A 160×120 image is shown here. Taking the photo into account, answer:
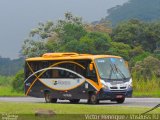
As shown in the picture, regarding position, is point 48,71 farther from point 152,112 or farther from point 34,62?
→ point 152,112

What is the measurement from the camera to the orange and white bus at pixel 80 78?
29.5 metres

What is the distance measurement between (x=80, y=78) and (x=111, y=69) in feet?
5.76

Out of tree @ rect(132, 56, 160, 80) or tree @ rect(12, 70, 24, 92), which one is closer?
tree @ rect(132, 56, 160, 80)

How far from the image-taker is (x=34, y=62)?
33.2 meters

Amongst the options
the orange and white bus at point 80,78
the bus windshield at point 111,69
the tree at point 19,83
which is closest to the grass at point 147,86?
the tree at point 19,83

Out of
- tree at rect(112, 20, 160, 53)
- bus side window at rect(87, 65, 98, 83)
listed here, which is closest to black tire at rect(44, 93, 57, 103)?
bus side window at rect(87, 65, 98, 83)

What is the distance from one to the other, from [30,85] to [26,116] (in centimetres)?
1647

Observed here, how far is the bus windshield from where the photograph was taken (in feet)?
97.0

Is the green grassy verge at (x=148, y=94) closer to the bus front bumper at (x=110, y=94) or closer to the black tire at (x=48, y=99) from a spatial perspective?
the black tire at (x=48, y=99)

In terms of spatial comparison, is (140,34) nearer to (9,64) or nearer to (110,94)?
(110,94)

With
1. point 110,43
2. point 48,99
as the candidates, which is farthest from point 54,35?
point 48,99

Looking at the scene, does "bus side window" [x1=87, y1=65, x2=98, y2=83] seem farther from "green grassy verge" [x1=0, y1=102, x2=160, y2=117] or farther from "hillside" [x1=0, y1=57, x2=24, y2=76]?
"hillside" [x1=0, y1=57, x2=24, y2=76]

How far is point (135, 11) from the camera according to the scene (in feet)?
514

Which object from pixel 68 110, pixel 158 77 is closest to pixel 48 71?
pixel 68 110
